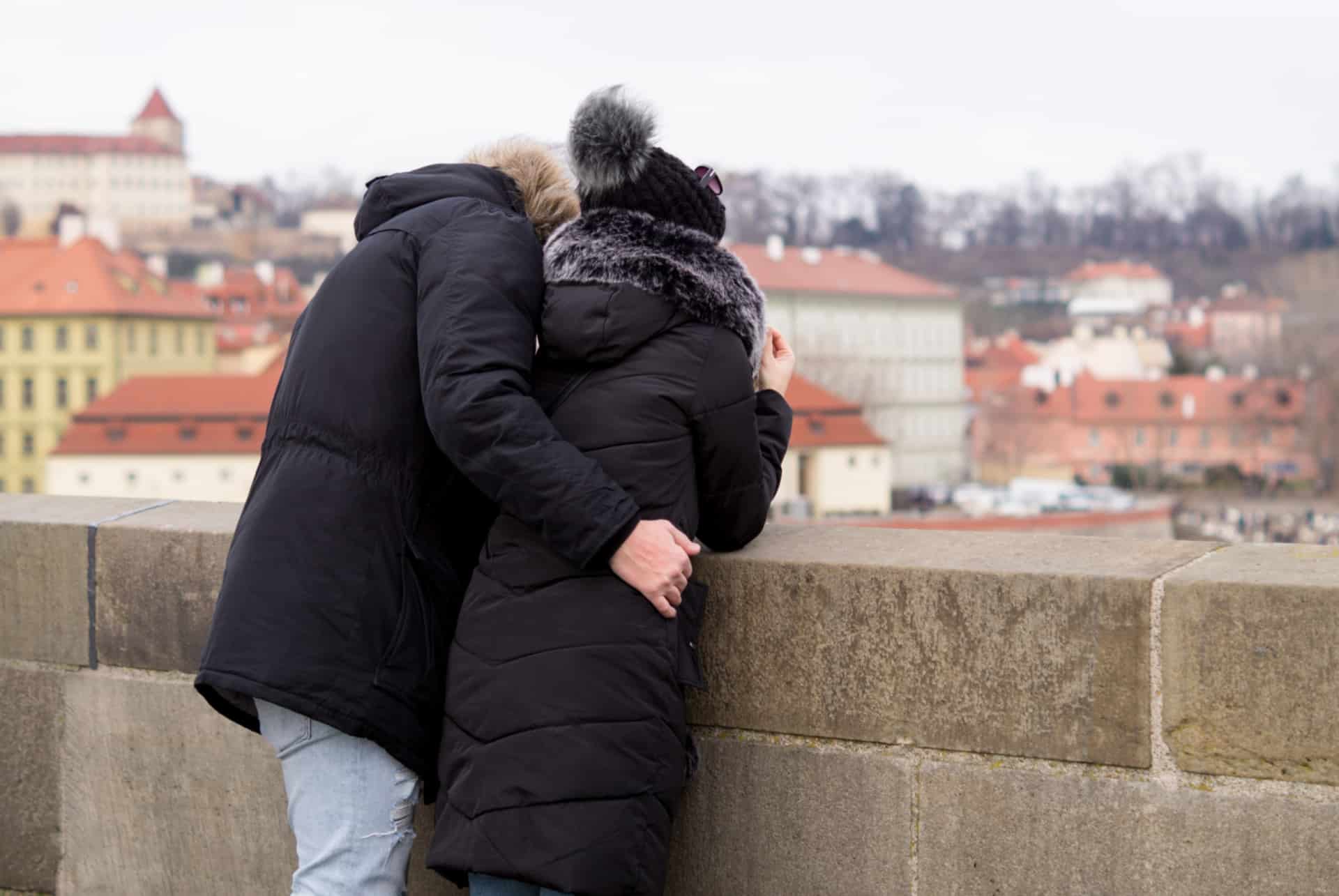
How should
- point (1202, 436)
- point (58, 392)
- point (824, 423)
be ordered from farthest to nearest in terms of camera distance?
point (1202, 436)
point (58, 392)
point (824, 423)

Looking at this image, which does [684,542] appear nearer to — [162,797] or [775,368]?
[775,368]

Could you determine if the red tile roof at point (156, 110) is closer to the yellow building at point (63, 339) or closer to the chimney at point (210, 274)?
the chimney at point (210, 274)

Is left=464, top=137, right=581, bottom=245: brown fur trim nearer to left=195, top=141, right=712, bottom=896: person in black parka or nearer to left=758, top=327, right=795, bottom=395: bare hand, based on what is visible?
left=195, top=141, right=712, bottom=896: person in black parka

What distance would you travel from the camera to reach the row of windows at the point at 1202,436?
260ft

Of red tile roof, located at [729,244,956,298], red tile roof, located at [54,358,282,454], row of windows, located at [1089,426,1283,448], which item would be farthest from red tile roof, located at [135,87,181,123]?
row of windows, located at [1089,426,1283,448]

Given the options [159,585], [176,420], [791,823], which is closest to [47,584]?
[159,585]

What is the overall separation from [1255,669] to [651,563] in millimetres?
789

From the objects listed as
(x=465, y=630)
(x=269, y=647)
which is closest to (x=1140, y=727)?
(x=465, y=630)

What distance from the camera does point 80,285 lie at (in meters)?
76.9

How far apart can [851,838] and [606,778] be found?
60cm

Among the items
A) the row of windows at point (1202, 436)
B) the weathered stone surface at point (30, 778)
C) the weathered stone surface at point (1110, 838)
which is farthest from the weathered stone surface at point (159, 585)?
the row of windows at point (1202, 436)

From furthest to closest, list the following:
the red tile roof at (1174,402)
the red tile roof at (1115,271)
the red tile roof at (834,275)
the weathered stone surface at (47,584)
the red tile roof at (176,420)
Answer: the red tile roof at (1115,271) < the red tile roof at (834,275) < the red tile roof at (1174,402) < the red tile roof at (176,420) < the weathered stone surface at (47,584)

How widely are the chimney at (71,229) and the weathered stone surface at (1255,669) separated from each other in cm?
8216

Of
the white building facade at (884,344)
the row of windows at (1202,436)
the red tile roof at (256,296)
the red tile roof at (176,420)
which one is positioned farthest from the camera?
the red tile roof at (256,296)
